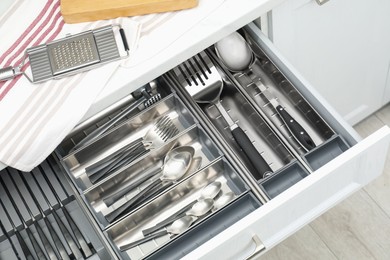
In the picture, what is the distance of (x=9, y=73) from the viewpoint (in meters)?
1.14

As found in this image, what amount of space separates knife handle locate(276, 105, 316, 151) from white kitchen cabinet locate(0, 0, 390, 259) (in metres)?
0.06

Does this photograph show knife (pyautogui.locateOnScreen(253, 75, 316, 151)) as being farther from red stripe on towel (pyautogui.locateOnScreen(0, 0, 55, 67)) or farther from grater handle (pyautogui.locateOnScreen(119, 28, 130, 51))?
red stripe on towel (pyautogui.locateOnScreen(0, 0, 55, 67))

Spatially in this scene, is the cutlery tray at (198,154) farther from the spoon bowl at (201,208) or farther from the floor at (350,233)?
the floor at (350,233)

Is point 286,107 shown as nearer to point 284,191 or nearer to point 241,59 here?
point 241,59

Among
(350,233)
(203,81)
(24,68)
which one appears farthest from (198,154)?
(350,233)

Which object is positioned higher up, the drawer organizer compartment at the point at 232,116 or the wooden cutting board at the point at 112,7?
the wooden cutting board at the point at 112,7

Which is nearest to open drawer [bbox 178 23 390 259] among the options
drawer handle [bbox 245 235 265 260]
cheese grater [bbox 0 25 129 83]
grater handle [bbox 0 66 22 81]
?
drawer handle [bbox 245 235 265 260]

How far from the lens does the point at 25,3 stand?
1241 millimetres

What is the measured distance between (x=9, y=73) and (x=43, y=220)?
0.31m

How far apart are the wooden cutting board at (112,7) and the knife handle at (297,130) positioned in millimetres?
311

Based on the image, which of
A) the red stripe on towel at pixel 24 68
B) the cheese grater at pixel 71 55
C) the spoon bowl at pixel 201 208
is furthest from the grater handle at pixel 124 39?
the spoon bowl at pixel 201 208

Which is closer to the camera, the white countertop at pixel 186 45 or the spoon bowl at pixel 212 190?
the white countertop at pixel 186 45

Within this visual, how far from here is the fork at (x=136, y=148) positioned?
127 cm

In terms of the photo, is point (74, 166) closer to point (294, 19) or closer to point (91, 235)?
point (91, 235)
